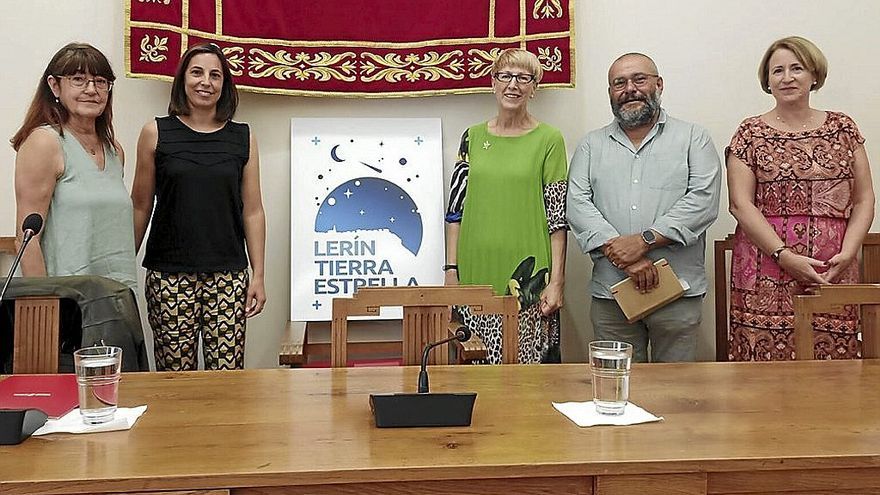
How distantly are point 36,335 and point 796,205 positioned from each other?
251cm

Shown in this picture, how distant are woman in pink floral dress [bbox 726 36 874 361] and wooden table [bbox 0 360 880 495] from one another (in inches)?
54.5

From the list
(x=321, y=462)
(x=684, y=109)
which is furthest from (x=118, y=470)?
(x=684, y=109)

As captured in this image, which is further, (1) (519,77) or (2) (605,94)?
(2) (605,94)

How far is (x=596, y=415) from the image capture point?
5.13 feet

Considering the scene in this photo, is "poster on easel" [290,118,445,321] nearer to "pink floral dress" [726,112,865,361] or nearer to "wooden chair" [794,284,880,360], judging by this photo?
"pink floral dress" [726,112,865,361]

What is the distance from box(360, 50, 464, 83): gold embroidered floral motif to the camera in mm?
3660

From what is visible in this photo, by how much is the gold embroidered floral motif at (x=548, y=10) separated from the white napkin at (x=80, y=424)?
2654mm

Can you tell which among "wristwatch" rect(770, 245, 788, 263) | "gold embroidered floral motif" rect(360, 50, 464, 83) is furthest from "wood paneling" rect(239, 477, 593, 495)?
"gold embroidered floral motif" rect(360, 50, 464, 83)

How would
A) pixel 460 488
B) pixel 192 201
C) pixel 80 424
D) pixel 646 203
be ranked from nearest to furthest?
pixel 460 488, pixel 80 424, pixel 192 201, pixel 646 203

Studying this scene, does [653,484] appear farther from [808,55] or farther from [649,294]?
[808,55]

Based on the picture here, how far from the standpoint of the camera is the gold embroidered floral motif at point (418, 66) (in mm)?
3660

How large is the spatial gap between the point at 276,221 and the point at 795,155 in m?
2.10

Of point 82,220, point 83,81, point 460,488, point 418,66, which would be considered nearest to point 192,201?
point 82,220

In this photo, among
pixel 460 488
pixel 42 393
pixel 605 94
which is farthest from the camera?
pixel 605 94
